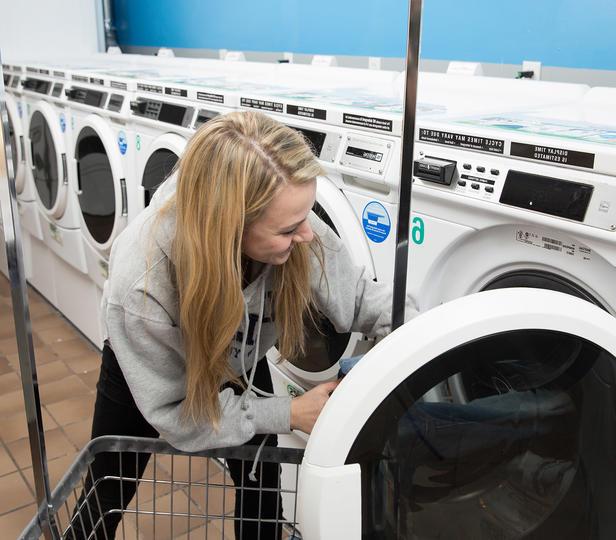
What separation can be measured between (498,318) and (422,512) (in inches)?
12.2

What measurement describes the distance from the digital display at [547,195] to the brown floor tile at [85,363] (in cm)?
220

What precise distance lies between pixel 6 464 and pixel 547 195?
1964 millimetres

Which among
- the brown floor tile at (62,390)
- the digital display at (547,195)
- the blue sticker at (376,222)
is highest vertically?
the digital display at (547,195)

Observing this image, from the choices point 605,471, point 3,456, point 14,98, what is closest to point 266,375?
point 605,471

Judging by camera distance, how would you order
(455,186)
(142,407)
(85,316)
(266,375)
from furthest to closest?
(85,316) < (266,375) < (455,186) < (142,407)

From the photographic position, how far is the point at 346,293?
134 cm

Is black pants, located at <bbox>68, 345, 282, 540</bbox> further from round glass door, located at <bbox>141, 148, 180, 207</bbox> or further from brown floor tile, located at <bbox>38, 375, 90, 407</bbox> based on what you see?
brown floor tile, located at <bbox>38, 375, 90, 407</bbox>

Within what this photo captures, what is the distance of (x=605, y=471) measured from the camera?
0.97 meters

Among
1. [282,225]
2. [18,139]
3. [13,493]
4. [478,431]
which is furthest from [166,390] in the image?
[18,139]

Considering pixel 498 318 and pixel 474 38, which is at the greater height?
pixel 474 38

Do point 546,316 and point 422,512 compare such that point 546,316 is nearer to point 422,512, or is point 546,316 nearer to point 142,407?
point 422,512

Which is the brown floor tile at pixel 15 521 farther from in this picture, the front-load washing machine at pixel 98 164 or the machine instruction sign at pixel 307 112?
the machine instruction sign at pixel 307 112

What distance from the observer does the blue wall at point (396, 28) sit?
6.61 ft

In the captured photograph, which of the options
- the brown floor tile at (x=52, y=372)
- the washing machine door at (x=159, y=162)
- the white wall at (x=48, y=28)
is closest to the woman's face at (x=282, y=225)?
the washing machine door at (x=159, y=162)
